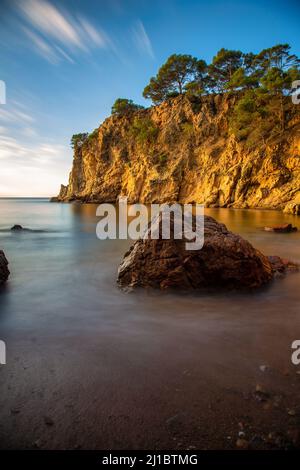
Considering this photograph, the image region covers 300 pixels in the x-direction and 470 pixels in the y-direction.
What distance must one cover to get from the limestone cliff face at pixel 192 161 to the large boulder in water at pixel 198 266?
17213mm

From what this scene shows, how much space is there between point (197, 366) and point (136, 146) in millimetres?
49803

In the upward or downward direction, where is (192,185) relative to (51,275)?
upward

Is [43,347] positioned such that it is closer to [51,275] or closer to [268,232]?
[51,275]

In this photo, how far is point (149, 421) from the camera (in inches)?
64.6

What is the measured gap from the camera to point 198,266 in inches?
168

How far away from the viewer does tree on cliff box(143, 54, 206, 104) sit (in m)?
42.1

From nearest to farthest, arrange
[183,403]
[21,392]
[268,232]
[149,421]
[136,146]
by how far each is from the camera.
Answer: [149,421] → [183,403] → [21,392] → [268,232] → [136,146]

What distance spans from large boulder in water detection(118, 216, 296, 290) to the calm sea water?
26 centimetres

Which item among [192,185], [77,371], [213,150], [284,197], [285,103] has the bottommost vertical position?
[77,371]

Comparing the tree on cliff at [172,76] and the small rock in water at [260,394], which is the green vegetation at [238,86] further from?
the small rock in water at [260,394]

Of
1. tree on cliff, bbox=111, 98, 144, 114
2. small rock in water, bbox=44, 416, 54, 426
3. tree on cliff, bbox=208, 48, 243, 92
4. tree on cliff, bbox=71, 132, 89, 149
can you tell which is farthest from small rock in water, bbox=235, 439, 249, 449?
tree on cliff, bbox=71, 132, 89, 149

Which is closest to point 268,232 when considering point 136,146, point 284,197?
point 284,197

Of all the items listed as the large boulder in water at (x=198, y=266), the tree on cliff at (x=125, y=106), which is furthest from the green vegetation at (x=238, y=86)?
the large boulder in water at (x=198, y=266)

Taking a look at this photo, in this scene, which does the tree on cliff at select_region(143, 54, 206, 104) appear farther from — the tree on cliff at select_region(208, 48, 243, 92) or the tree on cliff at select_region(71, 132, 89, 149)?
the tree on cliff at select_region(71, 132, 89, 149)
